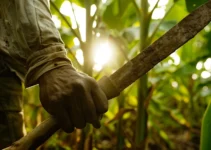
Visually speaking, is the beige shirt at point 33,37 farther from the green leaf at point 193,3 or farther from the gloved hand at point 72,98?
the green leaf at point 193,3

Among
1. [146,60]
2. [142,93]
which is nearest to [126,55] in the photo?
[142,93]

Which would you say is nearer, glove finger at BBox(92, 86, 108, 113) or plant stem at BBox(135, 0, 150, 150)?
glove finger at BBox(92, 86, 108, 113)

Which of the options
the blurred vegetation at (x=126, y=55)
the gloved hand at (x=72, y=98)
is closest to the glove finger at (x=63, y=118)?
the gloved hand at (x=72, y=98)

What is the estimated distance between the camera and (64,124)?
0.60m

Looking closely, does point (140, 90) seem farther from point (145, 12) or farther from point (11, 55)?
point (11, 55)

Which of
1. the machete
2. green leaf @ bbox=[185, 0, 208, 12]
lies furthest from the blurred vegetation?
the machete

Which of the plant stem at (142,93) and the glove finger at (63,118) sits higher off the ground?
the glove finger at (63,118)

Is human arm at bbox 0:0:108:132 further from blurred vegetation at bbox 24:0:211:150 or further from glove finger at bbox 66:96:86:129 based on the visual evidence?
blurred vegetation at bbox 24:0:211:150

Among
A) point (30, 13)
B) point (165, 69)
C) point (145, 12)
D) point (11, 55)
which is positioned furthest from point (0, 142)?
point (165, 69)

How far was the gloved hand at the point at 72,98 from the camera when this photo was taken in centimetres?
59

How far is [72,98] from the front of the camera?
588 mm

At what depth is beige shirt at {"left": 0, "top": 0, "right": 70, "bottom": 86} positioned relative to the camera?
63 cm

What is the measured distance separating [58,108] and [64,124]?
3 centimetres

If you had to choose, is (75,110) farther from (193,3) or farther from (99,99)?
(193,3)
